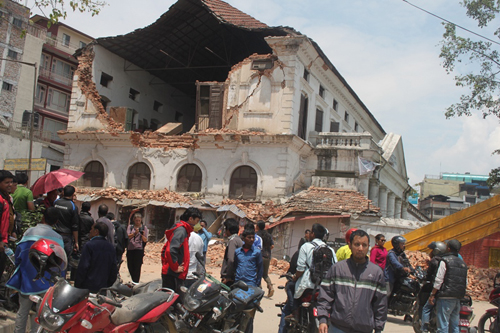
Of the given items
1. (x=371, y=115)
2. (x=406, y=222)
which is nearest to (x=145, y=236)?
(x=406, y=222)

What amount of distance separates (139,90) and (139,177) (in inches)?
267

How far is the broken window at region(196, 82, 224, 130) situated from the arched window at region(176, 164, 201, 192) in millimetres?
2102

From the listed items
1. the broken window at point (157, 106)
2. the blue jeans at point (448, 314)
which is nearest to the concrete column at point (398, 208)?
the broken window at point (157, 106)

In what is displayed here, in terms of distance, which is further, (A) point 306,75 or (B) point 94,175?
(B) point 94,175

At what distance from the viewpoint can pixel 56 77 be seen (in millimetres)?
39156

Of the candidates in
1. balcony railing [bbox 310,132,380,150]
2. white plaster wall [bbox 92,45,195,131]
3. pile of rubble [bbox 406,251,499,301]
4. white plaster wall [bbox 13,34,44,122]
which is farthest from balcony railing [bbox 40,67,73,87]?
pile of rubble [bbox 406,251,499,301]

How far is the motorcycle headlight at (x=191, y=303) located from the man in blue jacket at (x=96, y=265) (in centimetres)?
105

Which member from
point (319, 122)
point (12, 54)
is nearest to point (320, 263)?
point (319, 122)

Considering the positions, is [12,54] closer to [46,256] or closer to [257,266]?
[257,266]

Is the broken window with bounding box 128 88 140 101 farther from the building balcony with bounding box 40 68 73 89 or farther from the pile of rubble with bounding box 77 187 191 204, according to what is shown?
the building balcony with bounding box 40 68 73 89

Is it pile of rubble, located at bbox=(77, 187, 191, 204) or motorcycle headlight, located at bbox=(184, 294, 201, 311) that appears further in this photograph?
pile of rubble, located at bbox=(77, 187, 191, 204)

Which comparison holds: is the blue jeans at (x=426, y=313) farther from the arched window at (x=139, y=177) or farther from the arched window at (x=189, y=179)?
the arched window at (x=139, y=177)

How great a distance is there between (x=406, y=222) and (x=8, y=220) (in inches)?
606

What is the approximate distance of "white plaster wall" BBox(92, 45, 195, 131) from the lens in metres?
25.5
